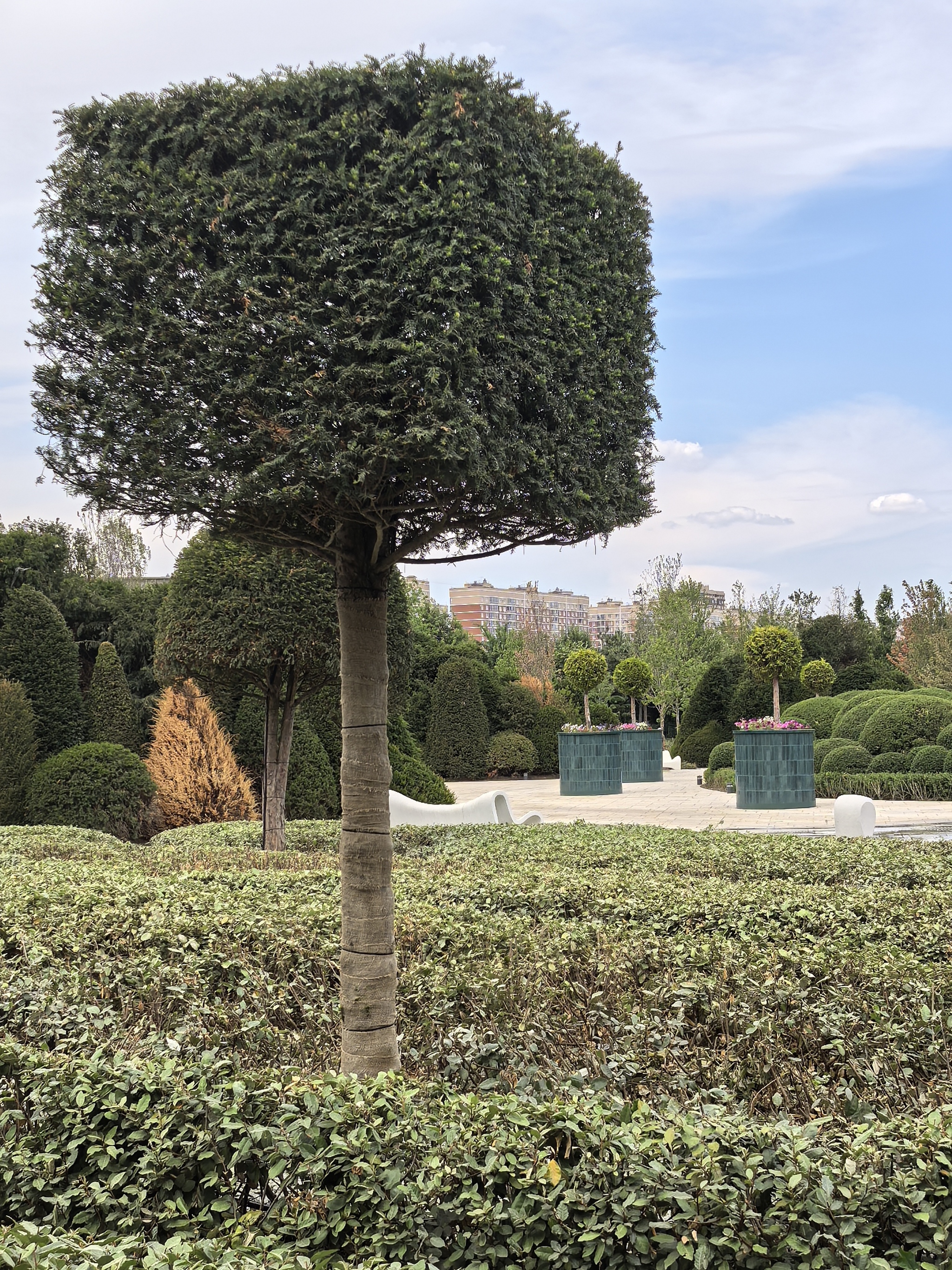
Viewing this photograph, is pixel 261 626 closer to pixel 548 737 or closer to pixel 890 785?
pixel 890 785

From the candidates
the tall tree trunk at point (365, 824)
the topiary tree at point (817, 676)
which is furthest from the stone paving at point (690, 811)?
the tall tree trunk at point (365, 824)

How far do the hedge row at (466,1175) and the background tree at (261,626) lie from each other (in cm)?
590

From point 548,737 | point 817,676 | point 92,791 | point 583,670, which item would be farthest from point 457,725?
point 92,791

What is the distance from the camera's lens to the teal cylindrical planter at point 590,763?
66.5 ft

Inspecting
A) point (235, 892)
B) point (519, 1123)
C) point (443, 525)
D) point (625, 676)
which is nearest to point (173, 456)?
point (443, 525)

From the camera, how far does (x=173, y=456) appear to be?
2824 millimetres

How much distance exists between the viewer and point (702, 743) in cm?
2750

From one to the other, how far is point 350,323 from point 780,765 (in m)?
14.3

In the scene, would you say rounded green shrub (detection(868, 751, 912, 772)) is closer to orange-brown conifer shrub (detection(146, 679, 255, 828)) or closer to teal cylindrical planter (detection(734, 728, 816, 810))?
teal cylindrical planter (detection(734, 728, 816, 810))

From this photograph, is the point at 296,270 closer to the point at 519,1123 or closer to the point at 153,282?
the point at 153,282

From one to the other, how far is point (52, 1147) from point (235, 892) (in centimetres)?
285

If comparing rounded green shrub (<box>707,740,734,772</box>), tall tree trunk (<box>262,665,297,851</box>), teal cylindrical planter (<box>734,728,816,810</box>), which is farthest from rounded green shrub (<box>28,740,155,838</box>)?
rounded green shrub (<box>707,740,734,772</box>)

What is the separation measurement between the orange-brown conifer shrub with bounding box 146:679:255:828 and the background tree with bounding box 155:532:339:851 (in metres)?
2.98

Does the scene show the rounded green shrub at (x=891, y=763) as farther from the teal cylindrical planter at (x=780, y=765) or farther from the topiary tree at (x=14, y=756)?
the topiary tree at (x=14, y=756)
